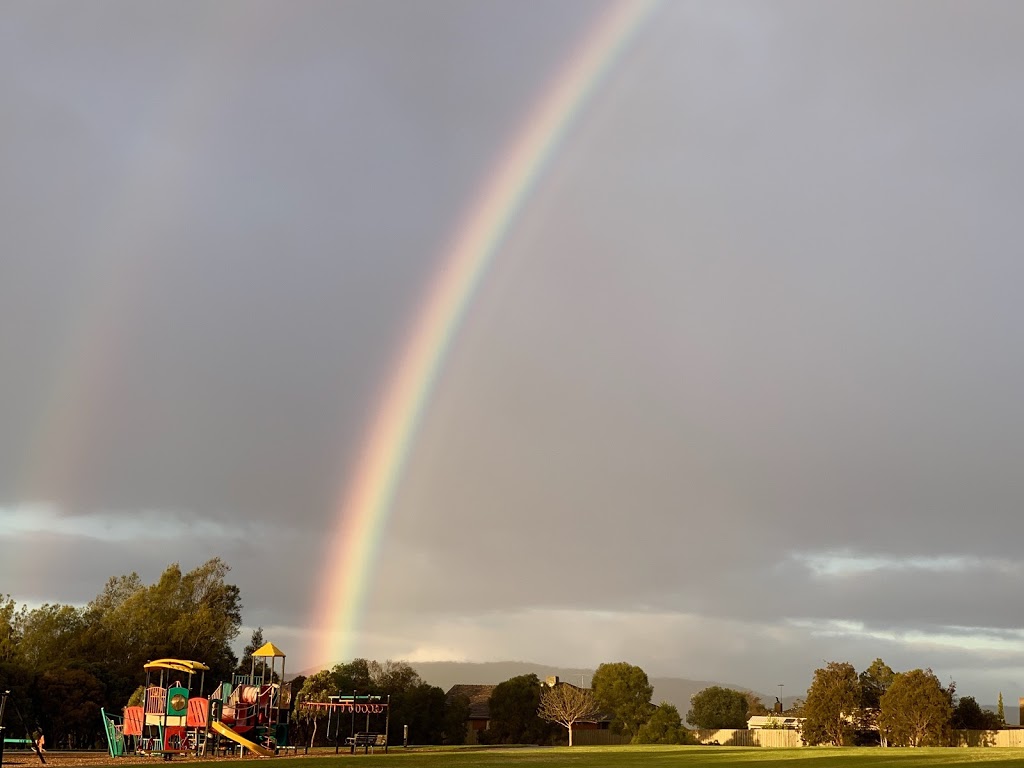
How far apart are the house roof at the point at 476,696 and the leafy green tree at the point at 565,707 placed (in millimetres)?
13153

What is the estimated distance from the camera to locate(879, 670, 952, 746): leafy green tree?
2736 inches

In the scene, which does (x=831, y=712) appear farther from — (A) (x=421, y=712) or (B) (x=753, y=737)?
(A) (x=421, y=712)

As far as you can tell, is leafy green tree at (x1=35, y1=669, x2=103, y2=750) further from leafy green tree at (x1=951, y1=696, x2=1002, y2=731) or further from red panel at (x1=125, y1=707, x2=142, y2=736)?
leafy green tree at (x1=951, y1=696, x2=1002, y2=731)

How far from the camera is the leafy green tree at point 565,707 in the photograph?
3558 inches

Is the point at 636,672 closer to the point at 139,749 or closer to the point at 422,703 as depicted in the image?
the point at 422,703

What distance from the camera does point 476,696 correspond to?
121500 mm

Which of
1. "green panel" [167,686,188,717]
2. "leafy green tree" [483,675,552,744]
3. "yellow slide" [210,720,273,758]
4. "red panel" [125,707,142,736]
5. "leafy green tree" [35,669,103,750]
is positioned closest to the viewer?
"yellow slide" [210,720,273,758]

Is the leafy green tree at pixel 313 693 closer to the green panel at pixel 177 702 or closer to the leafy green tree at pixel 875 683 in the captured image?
the green panel at pixel 177 702

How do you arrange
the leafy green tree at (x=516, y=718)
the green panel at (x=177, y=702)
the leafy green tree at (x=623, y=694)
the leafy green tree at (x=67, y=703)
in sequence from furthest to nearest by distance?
the leafy green tree at (x=623, y=694) → the leafy green tree at (x=516, y=718) → the leafy green tree at (x=67, y=703) → the green panel at (x=177, y=702)

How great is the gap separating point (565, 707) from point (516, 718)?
4.56 metres

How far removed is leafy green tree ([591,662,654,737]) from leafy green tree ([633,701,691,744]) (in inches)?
798

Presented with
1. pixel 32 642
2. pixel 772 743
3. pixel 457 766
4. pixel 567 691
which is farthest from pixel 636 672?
pixel 457 766

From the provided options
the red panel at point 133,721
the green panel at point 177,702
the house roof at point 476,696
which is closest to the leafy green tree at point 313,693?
the red panel at point 133,721

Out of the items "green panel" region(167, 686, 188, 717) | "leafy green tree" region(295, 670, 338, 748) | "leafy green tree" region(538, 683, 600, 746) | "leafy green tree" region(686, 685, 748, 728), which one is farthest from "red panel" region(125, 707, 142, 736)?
"leafy green tree" region(686, 685, 748, 728)
